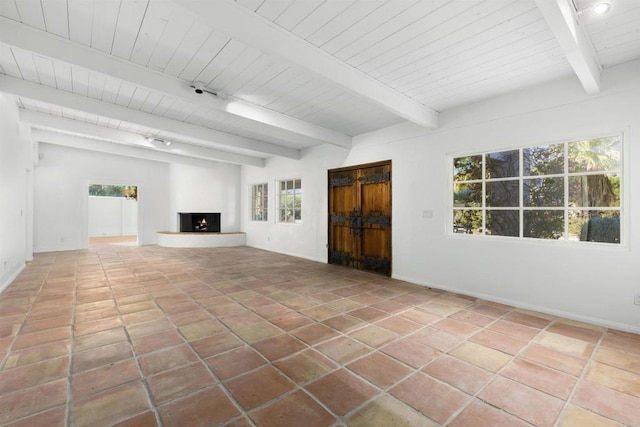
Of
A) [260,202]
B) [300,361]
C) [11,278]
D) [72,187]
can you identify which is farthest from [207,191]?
Answer: [300,361]

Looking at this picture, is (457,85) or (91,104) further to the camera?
(91,104)

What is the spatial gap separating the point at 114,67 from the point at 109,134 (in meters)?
3.66

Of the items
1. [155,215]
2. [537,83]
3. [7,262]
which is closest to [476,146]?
[537,83]

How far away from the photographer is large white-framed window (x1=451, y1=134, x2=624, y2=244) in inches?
116

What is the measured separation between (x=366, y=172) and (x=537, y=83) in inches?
110

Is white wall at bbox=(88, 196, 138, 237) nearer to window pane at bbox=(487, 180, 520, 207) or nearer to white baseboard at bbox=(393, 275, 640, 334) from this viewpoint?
white baseboard at bbox=(393, 275, 640, 334)

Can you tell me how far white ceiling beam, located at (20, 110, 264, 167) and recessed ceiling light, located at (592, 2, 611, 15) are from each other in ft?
23.3

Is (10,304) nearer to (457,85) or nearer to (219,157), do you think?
(219,157)

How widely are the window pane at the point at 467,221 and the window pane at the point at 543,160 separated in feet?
2.61

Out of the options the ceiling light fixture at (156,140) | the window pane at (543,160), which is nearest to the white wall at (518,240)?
the window pane at (543,160)

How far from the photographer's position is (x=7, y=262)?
160 inches

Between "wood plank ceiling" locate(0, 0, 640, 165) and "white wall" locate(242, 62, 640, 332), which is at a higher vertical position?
"wood plank ceiling" locate(0, 0, 640, 165)

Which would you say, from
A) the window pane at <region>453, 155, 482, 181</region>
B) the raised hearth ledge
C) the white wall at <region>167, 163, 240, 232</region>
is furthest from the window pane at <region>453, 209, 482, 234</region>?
the white wall at <region>167, 163, 240, 232</region>

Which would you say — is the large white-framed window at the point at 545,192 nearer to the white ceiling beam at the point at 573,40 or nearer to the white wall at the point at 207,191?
the white ceiling beam at the point at 573,40
